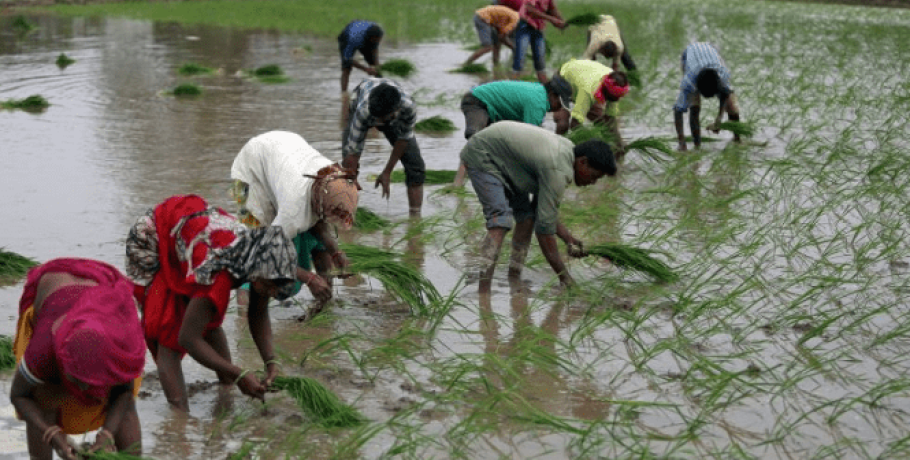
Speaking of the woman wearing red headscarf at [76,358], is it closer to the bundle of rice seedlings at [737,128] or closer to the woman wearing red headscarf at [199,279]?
the woman wearing red headscarf at [199,279]

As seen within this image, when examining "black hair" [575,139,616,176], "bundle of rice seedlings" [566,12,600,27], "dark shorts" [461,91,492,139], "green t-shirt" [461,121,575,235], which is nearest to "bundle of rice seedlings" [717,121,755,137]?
"dark shorts" [461,91,492,139]

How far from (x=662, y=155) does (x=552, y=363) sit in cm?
478

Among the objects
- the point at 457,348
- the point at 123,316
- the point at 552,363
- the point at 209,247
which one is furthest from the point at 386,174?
the point at 123,316

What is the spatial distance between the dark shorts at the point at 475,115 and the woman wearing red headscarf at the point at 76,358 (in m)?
3.96

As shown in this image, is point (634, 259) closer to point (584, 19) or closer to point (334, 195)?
point (334, 195)

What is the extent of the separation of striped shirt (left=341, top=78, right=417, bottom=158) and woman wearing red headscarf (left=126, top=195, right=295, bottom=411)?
8.65 feet

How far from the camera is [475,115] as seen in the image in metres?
7.47

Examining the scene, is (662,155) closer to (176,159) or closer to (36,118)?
(176,159)

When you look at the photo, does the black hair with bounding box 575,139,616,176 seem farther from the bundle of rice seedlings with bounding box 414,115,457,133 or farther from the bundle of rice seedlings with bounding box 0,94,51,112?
the bundle of rice seedlings with bounding box 0,94,51,112

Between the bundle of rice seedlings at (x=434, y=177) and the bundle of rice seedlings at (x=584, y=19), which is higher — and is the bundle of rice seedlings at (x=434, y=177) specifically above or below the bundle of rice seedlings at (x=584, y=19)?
below

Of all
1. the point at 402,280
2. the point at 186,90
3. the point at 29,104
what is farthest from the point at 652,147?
the point at 29,104

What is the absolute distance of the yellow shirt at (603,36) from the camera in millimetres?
11445

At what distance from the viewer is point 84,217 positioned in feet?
24.1

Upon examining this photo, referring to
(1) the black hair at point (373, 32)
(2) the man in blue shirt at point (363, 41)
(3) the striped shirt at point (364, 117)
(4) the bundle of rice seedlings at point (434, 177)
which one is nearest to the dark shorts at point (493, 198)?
(3) the striped shirt at point (364, 117)
